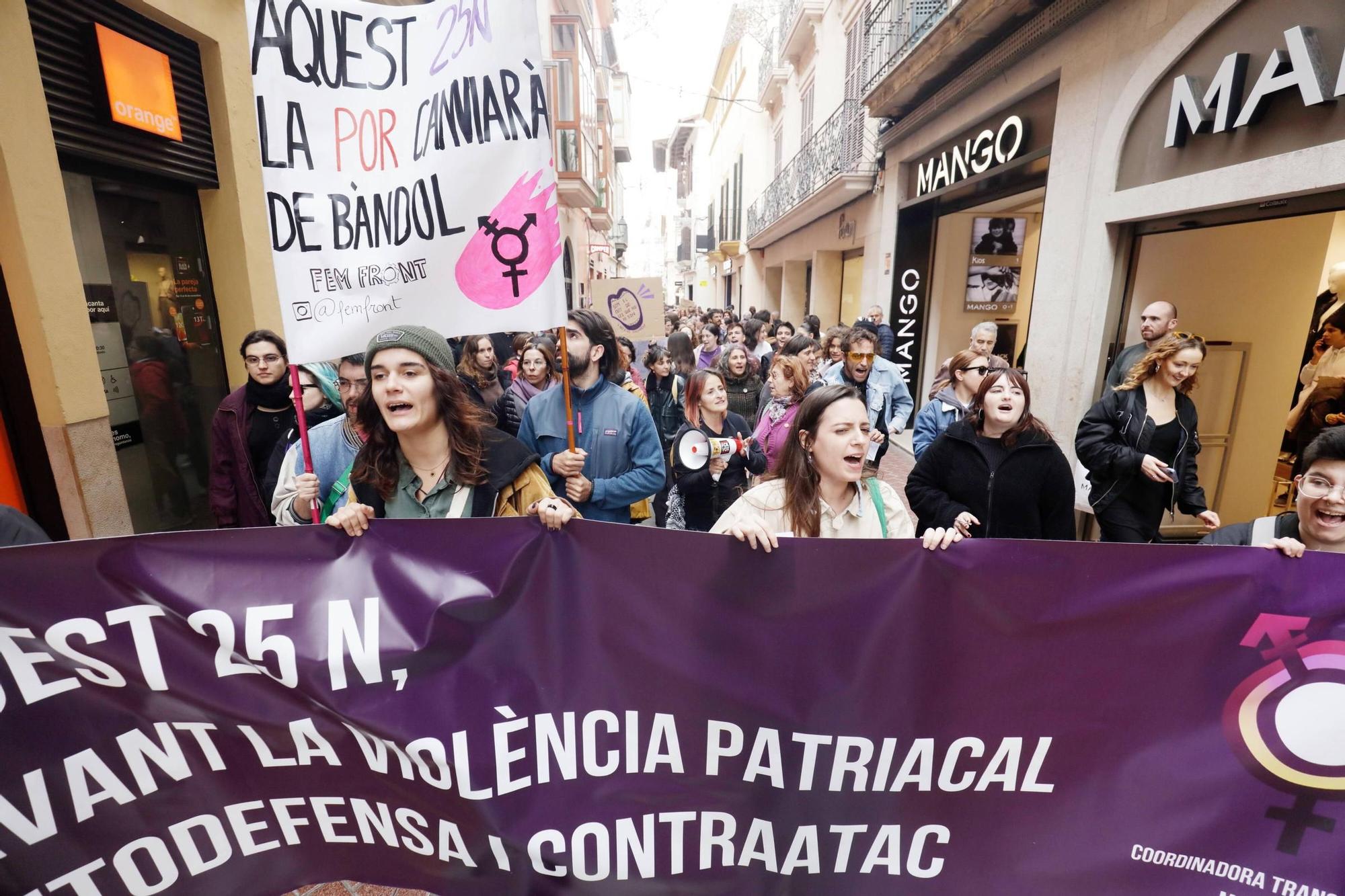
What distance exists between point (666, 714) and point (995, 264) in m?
10.8

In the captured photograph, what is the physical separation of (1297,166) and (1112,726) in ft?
14.1

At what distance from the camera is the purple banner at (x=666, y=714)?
5.91ft

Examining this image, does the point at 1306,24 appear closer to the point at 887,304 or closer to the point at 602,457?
the point at 602,457

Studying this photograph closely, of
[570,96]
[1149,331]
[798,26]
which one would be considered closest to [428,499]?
[1149,331]

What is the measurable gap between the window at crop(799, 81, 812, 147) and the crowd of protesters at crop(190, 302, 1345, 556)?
49.3 feet

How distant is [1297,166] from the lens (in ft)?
13.6

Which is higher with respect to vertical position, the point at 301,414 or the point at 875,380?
the point at 301,414

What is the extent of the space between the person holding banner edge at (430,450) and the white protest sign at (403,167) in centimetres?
14

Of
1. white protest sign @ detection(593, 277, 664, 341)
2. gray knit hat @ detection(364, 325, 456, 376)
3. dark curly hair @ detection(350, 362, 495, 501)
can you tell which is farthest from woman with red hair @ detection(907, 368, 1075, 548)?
white protest sign @ detection(593, 277, 664, 341)

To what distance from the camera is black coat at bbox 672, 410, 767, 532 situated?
13.7ft

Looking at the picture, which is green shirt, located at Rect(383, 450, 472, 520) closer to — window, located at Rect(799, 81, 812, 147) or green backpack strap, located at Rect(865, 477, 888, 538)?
green backpack strap, located at Rect(865, 477, 888, 538)

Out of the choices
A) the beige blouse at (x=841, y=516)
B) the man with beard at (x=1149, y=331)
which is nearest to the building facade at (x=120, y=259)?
the beige blouse at (x=841, y=516)

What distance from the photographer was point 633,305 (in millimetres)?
8305

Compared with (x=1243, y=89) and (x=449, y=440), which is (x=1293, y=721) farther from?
(x=1243, y=89)
